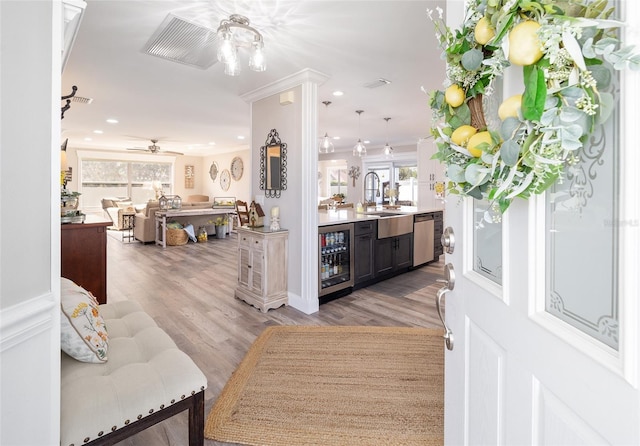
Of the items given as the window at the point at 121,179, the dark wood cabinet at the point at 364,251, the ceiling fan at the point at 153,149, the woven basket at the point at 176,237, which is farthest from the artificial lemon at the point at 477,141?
the window at the point at 121,179

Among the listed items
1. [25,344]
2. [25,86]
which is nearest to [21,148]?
[25,86]

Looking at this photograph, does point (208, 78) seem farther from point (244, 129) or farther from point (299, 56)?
point (244, 129)

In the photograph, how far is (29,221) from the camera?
89cm

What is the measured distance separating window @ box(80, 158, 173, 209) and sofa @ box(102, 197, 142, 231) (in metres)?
0.36

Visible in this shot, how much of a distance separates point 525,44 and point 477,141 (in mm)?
199

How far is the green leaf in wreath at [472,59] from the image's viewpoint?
0.71 meters

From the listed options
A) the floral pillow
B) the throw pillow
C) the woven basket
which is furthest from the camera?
the throw pillow

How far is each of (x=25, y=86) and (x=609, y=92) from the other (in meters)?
1.27

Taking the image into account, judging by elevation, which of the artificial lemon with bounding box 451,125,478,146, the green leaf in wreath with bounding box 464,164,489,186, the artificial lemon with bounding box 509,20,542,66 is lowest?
the green leaf in wreath with bounding box 464,164,489,186

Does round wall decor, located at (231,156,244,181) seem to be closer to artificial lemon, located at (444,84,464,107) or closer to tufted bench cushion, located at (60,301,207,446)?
tufted bench cushion, located at (60,301,207,446)

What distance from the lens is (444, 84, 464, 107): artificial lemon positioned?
81cm

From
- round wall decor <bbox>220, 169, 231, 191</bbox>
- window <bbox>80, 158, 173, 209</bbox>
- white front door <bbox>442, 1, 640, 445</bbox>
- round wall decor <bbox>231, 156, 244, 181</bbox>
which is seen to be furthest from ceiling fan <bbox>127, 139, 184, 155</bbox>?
white front door <bbox>442, 1, 640, 445</bbox>

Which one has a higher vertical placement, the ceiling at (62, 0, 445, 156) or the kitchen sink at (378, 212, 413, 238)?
the ceiling at (62, 0, 445, 156)

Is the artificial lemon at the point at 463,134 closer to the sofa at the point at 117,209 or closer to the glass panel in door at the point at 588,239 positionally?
the glass panel in door at the point at 588,239
